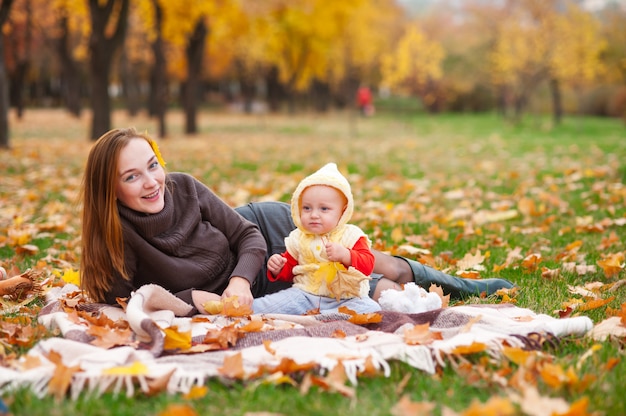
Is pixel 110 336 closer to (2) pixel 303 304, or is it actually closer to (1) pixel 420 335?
(2) pixel 303 304

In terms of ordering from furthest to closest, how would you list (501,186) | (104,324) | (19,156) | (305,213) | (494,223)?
(19,156)
(501,186)
(494,223)
(305,213)
(104,324)

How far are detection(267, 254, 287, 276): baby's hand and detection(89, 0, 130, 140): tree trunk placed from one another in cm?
1211

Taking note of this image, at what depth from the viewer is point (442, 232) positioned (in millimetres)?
5879

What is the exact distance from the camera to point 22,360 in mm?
2711

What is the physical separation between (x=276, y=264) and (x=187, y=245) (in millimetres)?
492

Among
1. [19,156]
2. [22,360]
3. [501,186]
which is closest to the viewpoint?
[22,360]

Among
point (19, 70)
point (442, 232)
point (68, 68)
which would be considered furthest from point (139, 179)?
point (19, 70)

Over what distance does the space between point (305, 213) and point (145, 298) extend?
940 mm

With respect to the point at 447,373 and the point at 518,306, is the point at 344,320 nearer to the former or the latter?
the point at 447,373

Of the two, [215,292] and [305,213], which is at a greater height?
[305,213]

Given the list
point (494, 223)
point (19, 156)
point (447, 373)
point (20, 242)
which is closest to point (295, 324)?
point (447, 373)

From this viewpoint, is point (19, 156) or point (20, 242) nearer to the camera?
point (20, 242)

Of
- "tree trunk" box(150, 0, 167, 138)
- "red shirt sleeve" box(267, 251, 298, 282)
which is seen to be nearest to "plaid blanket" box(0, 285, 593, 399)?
"red shirt sleeve" box(267, 251, 298, 282)

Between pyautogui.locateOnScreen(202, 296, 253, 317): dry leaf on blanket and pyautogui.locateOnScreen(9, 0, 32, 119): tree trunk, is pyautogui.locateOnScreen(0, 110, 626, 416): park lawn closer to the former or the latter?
pyautogui.locateOnScreen(202, 296, 253, 317): dry leaf on blanket
